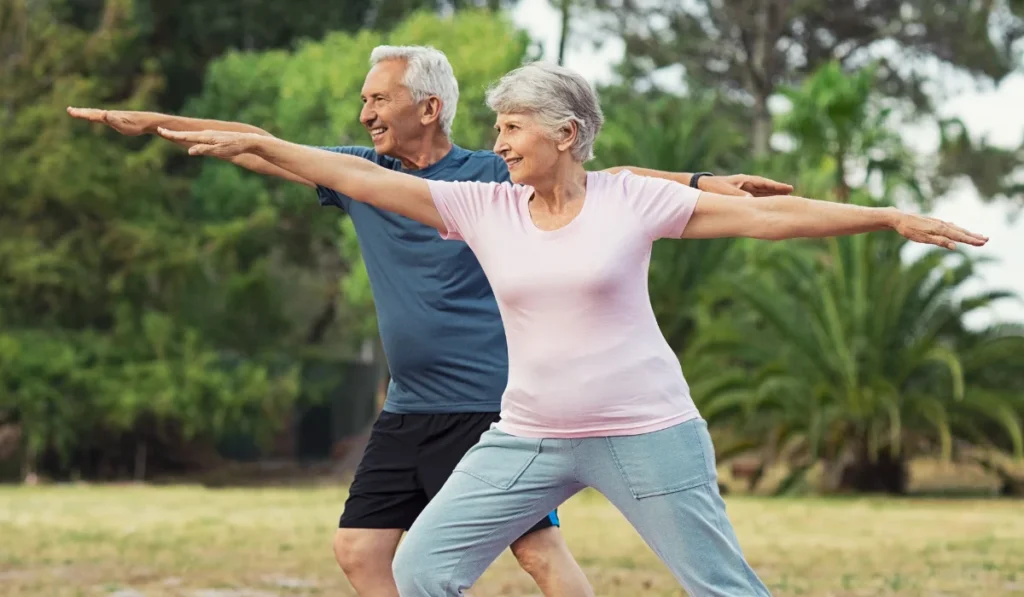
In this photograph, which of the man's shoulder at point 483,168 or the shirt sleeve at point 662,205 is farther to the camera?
the man's shoulder at point 483,168

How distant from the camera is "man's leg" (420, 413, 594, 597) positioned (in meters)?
5.08

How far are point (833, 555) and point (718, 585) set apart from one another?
7064 mm

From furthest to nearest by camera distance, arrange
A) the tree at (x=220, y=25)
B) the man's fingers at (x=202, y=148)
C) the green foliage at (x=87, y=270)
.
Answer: the tree at (x=220, y=25), the green foliage at (x=87, y=270), the man's fingers at (x=202, y=148)

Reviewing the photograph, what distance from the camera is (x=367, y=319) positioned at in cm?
3166

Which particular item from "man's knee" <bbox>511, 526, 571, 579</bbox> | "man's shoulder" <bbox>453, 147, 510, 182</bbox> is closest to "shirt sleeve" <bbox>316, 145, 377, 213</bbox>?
"man's shoulder" <bbox>453, 147, 510, 182</bbox>

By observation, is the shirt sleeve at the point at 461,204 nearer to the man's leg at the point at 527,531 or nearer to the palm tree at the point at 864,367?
the man's leg at the point at 527,531

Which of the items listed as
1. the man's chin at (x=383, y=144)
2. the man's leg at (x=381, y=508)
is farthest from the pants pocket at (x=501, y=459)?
the man's chin at (x=383, y=144)

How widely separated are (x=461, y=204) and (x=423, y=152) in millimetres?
1193

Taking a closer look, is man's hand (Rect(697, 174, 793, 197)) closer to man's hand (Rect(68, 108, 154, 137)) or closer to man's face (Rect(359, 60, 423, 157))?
man's face (Rect(359, 60, 423, 157))

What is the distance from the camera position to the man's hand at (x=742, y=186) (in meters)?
4.85

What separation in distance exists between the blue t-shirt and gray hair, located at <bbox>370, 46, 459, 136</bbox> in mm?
340

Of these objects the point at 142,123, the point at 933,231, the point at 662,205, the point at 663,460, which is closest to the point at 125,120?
the point at 142,123

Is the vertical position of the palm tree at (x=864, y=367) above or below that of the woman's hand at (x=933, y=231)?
below

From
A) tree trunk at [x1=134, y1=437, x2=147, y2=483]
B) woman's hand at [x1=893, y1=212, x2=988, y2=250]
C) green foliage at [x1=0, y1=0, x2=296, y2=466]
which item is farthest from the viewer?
tree trunk at [x1=134, y1=437, x2=147, y2=483]
